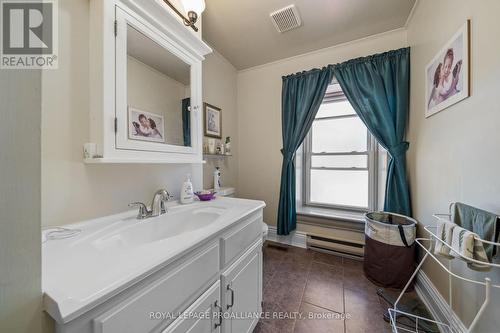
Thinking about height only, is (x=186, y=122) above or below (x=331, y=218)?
above

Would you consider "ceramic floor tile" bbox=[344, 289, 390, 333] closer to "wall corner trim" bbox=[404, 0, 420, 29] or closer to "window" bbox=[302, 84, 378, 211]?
"window" bbox=[302, 84, 378, 211]

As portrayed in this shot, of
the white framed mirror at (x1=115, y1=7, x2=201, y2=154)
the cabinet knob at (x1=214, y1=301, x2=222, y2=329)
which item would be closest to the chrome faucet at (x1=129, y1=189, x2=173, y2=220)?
the white framed mirror at (x1=115, y1=7, x2=201, y2=154)

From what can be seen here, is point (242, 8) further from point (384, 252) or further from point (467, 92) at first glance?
point (384, 252)

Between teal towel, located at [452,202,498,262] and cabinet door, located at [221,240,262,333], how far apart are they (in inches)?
42.0

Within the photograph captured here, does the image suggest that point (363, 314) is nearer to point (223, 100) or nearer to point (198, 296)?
point (198, 296)

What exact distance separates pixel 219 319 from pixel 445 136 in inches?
69.1

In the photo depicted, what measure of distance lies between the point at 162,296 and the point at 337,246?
2086 millimetres

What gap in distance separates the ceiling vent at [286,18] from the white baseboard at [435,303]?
7.82ft

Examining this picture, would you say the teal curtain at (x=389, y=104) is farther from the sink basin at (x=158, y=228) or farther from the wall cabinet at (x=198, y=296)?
the sink basin at (x=158, y=228)

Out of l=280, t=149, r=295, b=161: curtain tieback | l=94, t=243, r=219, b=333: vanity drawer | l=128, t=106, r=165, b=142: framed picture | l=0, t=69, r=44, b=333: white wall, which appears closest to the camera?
l=0, t=69, r=44, b=333: white wall

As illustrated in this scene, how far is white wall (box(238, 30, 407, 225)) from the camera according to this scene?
246 centimetres

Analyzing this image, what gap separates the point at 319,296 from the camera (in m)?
1.54

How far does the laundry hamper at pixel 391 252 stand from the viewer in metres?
1.55

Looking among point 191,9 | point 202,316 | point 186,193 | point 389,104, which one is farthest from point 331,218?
point 191,9
